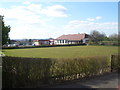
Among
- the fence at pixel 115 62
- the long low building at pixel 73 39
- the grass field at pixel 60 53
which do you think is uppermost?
the long low building at pixel 73 39

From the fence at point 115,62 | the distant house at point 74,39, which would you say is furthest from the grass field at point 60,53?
the distant house at point 74,39

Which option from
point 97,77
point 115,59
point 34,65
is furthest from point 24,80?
point 115,59

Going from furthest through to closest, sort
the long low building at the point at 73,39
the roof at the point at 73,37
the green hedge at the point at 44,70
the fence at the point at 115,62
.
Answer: the roof at the point at 73,37, the long low building at the point at 73,39, the fence at the point at 115,62, the green hedge at the point at 44,70

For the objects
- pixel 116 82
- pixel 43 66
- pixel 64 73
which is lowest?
pixel 116 82

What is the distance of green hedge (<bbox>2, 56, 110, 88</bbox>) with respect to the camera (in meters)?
5.39

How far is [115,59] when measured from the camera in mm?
9203

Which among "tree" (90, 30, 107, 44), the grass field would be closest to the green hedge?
the grass field

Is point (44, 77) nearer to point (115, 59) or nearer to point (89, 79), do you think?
point (89, 79)

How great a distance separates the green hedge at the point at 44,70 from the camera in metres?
5.39

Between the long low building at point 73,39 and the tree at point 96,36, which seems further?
the long low building at point 73,39

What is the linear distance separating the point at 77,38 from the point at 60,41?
1229 centimetres

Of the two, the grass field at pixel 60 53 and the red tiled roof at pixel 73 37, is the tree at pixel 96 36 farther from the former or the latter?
the grass field at pixel 60 53

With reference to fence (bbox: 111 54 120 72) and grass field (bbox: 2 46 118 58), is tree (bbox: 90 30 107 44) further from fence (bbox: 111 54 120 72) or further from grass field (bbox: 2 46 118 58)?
fence (bbox: 111 54 120 72)

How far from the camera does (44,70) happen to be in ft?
20.2
